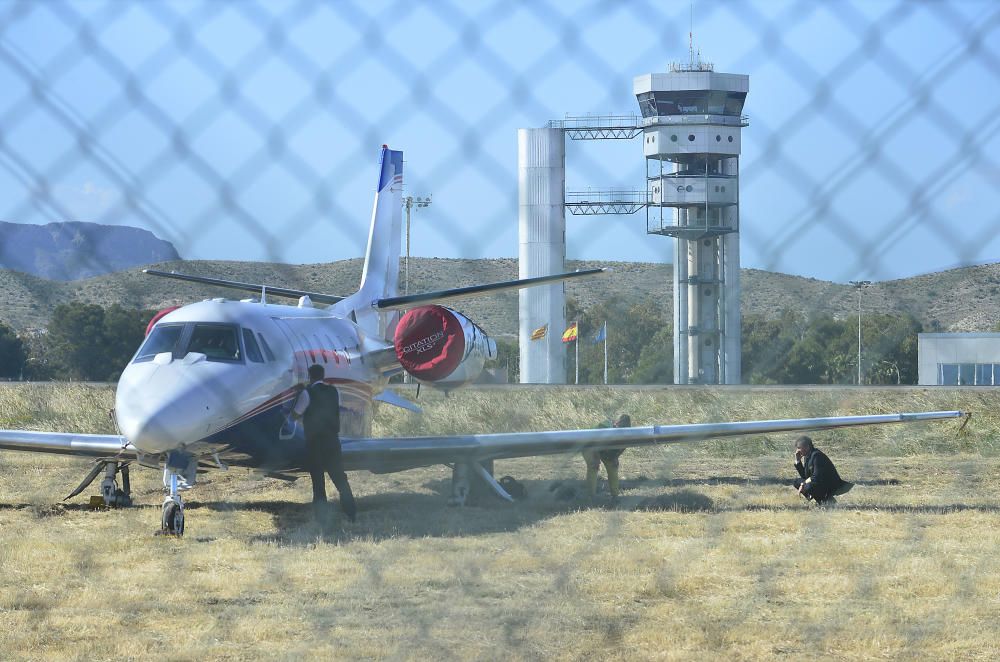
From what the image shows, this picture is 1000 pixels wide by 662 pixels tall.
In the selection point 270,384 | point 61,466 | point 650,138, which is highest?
point 650,138

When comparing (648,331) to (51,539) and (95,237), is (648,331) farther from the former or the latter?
(51,539)

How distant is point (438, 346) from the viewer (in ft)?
48.6

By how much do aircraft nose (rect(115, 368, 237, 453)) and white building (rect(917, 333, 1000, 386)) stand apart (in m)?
7.33

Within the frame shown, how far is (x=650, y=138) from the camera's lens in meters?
3.77

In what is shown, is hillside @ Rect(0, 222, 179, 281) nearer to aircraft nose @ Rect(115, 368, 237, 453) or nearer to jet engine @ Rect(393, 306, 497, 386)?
aircraft nose @ Rect(115, 368, 237, 453)

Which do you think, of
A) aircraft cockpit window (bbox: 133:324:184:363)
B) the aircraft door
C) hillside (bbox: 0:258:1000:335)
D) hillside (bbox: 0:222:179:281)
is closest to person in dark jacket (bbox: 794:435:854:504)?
the aircraft door

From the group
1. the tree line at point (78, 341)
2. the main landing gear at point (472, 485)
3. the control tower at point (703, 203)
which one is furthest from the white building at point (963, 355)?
the main landing gear at point (472, 485)

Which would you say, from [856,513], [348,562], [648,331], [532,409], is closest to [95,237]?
[648,331]

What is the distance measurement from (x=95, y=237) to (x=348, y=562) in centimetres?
654

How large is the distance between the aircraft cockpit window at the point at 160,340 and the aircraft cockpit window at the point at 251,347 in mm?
691

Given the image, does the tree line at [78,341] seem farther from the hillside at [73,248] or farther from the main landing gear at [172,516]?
the main landing gear at [172,516]

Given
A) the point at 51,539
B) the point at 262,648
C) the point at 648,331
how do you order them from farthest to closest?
the point at 51,539 < the point at 262,648 < the point at 648,331

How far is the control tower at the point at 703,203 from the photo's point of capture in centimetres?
345

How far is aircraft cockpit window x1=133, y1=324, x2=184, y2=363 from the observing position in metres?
10.7
